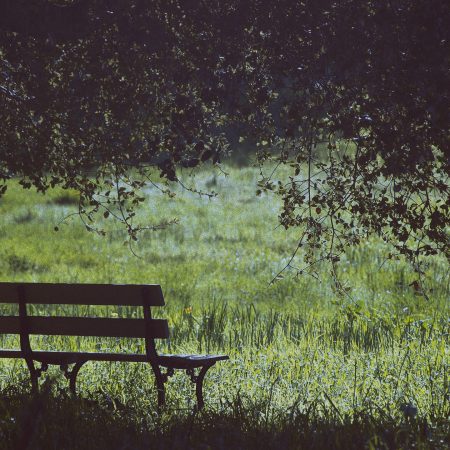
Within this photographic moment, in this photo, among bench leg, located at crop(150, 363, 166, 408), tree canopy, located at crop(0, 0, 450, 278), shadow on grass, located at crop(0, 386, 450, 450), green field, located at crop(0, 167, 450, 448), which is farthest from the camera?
tree canopy, located at crop(0, 0, 450, 278)

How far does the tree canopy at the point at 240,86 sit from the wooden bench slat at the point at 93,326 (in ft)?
4.18

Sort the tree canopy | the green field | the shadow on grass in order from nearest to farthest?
the shadow on grass, the green field, the tree canopy

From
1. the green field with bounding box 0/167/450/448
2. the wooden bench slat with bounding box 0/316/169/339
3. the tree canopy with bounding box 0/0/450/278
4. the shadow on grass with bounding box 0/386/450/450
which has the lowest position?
the green field with bounding box 0/167/450/448

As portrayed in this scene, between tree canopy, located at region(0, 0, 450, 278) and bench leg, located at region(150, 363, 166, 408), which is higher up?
tree canopy, located at region(0, 0, 450, 278)

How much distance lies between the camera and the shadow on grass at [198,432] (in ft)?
15.9

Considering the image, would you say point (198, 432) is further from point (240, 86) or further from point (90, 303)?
point (240, 86)

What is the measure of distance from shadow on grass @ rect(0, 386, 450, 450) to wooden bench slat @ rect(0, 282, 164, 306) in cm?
114

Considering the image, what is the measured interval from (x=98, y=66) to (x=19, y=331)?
223 cm

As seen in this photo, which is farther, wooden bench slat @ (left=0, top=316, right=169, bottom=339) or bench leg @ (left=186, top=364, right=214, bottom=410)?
wooden bench slat @ (left=0, top=316, right=169, bottom=339)

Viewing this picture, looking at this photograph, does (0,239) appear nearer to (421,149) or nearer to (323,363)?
(323,363)

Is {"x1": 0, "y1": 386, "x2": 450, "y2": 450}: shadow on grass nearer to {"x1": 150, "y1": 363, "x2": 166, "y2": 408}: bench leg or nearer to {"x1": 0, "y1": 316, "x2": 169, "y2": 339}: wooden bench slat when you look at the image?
{"x1": 150, "y1": 363, "x2": 166, "y2": 408}: bench leg

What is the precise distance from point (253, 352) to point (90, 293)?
283cm

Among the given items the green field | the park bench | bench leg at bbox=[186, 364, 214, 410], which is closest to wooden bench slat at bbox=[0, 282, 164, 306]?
the park bench

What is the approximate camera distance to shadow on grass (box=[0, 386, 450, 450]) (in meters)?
4.84
